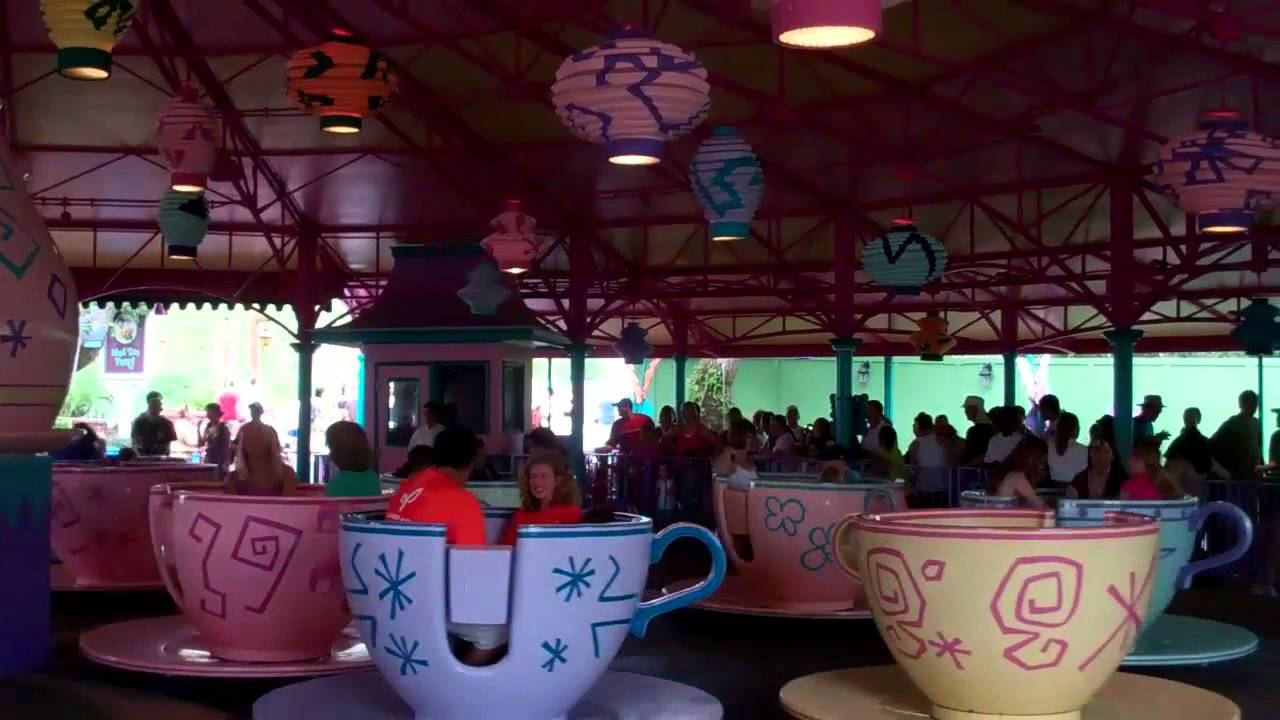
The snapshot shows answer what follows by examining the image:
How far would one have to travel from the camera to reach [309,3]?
12672 mm

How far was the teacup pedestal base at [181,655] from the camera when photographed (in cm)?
444

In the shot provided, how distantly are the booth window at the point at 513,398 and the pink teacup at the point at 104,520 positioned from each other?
1022cm

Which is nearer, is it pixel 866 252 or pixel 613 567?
pixel 613 567

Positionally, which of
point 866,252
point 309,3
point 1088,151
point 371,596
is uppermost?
point 309,3

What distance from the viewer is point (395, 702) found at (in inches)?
157

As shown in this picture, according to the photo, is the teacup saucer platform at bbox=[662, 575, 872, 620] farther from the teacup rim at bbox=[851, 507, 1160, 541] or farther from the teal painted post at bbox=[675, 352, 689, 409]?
the teal painted post at bbox=[675, 352, 689, 409]

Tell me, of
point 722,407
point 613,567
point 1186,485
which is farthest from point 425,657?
point 722,407

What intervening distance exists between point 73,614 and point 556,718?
2.94m

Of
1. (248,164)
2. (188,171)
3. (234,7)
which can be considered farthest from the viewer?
(248,164)

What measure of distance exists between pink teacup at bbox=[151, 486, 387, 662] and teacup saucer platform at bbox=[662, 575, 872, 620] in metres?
1.43

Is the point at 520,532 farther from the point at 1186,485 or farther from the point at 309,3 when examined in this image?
the point at 309,3

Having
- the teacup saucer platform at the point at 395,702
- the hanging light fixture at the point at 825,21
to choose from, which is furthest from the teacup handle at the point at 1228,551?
the hanging light fixture at the point at 825,21

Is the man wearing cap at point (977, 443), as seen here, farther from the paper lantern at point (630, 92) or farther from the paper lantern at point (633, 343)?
the paper lantern at point (633, 343)

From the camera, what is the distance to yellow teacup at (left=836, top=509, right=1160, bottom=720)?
132 inches
